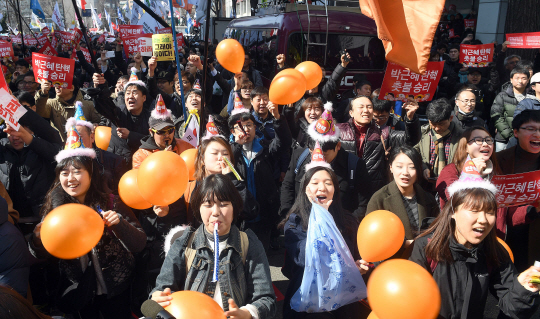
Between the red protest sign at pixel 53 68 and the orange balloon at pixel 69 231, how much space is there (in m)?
3.63

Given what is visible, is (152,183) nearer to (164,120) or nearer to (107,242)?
(107,242)

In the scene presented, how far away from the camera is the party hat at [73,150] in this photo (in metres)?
2.76

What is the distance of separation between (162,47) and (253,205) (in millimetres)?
4103

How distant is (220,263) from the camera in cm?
214

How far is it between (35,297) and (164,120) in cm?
187

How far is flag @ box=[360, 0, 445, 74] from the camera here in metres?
2.68

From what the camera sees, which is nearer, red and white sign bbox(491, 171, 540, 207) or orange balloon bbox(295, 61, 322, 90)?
red and white sign bbox(491, 171, 540, 207)

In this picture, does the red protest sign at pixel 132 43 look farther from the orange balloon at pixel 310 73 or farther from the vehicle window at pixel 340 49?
the orange balloon at pixel 310 73

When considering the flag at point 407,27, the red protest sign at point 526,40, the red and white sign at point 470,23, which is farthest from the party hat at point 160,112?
the red and white sign at point 470,23

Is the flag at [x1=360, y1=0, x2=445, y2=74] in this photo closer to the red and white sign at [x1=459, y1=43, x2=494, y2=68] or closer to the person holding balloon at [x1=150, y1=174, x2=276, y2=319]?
the person holding balloon at [x1=150, y1=174, x2=276, y2=319]

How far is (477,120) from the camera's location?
14.7 feet

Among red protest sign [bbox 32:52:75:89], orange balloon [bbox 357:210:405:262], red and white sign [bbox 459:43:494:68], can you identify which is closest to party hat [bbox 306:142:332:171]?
orange balloon [bbox 357:210:405:262]

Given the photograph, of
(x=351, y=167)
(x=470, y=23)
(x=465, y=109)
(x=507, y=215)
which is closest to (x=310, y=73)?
(x=351, y=167)

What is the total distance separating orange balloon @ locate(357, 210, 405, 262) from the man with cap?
1.16 meters
